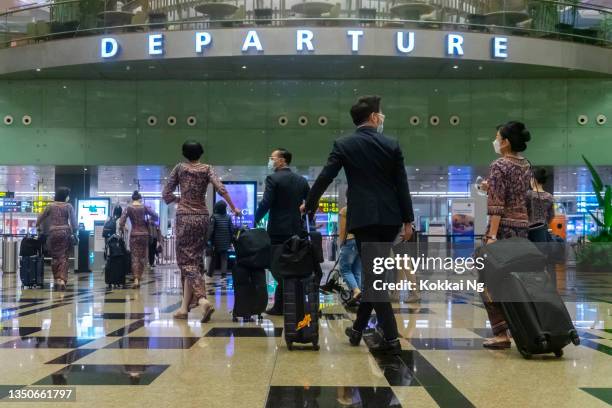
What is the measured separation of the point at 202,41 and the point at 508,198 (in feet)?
34.2

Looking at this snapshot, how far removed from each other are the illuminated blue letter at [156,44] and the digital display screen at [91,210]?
15.6ft

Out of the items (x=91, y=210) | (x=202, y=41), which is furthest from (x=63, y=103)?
(x=202, y=41)

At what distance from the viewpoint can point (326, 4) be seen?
44.5ft

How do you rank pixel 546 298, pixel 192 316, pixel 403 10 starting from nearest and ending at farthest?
pixel 546 298 < pixel 192 316 < pixel 403 10

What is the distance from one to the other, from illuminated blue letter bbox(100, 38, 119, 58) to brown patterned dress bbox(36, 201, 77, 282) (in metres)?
5.28

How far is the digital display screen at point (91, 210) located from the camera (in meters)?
17.0

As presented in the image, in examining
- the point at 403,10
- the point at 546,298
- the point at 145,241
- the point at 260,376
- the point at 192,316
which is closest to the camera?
the point at 260,376

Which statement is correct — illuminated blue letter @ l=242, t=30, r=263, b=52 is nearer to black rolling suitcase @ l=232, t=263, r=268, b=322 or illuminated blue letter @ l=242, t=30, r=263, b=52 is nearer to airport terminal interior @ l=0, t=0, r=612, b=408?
airport terminal interior @ l=0, t=0, r=612, b=408

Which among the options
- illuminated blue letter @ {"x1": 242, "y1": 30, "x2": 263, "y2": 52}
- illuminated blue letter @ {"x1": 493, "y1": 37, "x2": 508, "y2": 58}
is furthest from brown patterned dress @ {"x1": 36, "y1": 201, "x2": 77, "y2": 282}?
illuminated blue letter @ {"x1": 493, "y1": 37, "x2": 508, "y2": 58}

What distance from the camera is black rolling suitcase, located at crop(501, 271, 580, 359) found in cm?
409

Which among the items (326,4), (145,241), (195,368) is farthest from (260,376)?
(326,4)

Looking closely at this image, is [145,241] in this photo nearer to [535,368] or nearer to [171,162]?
[171,162]

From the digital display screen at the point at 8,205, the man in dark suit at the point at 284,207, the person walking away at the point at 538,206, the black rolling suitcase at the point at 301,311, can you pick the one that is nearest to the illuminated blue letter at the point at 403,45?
the man in dark suit at the point at 284,207

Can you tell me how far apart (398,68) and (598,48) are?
14.9 feet
